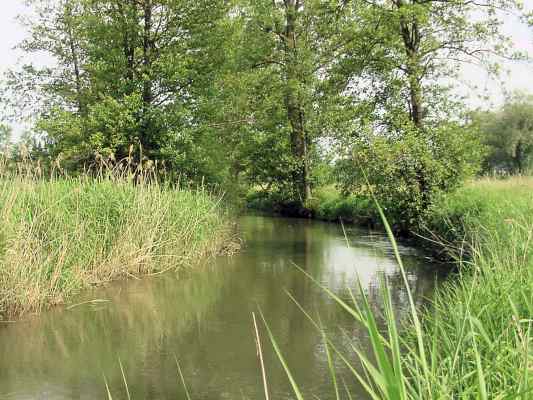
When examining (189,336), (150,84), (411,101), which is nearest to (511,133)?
(411,101)

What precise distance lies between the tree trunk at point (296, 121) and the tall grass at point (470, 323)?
12979 mm

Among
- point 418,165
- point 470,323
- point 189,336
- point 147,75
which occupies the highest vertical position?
point 147,75

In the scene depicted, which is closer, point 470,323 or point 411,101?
point 470,323

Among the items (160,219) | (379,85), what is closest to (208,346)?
(160,219)

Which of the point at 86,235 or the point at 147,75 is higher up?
the point at 147,75

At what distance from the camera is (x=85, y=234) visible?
30.9 feet

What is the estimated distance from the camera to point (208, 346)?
691 centimetres

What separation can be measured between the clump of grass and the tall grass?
12.7ft

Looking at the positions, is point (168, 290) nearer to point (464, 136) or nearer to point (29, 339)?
point (29, 339)

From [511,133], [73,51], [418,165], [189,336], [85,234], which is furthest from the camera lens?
[511,133]

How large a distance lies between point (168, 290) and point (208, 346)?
3.41m

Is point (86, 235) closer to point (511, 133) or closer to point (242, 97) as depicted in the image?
point (242, 97)

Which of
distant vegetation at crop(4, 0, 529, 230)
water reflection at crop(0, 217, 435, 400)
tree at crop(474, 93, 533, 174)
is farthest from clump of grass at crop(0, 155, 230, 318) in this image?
tree at crop(474, 93, 533, 174)

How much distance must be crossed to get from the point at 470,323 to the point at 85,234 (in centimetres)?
832
